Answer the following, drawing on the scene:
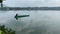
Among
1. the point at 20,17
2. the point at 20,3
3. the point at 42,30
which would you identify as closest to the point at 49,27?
the point at 42,30

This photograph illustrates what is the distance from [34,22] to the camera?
323 inches

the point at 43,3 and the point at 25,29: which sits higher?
the point at 43,3

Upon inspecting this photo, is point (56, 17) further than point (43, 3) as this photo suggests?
No

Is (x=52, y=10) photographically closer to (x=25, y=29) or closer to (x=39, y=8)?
(x=39, y=8)

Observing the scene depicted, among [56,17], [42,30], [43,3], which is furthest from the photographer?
[43,3]

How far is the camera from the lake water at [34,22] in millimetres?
7301

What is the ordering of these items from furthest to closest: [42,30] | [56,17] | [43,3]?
[43,3] < [56,17] < [42,30]

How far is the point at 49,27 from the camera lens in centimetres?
771

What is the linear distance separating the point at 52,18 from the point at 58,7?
62 centimetres

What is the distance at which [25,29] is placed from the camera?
7562mm

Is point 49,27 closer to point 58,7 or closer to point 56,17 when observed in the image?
point 56,17

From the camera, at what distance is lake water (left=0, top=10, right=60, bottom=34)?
7.30 metres

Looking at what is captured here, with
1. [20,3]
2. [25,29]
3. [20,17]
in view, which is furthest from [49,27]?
[20,3]

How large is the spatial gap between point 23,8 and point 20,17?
0.63 m
